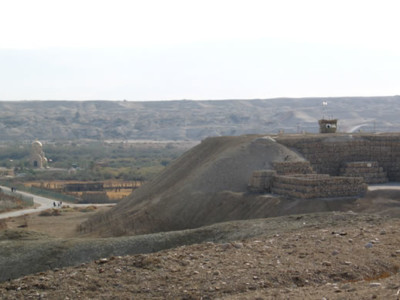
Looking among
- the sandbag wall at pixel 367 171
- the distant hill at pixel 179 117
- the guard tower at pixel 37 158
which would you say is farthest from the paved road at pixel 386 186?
the distant hill at pixel 179 117

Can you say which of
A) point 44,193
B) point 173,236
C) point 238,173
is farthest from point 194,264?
point 44,193

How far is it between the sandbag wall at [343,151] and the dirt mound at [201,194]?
0.97 m

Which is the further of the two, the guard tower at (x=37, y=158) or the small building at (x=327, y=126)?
the guard tower at (x=37, y=158)

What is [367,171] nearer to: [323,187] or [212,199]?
[323,187]

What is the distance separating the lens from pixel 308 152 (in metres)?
30.7

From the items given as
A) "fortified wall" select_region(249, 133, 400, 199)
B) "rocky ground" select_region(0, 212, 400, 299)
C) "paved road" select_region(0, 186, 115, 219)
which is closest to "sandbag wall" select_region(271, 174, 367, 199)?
"fortified wall" select_region(249, 133, 400, 199)

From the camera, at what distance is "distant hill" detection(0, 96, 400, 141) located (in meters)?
126

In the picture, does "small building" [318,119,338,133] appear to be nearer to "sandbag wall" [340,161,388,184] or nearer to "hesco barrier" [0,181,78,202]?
"sandbag wall" [340,161,388,184]

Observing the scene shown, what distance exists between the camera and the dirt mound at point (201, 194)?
26.5m

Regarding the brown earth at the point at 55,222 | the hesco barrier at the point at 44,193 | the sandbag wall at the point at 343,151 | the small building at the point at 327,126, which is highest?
the small building at the point at 327,126

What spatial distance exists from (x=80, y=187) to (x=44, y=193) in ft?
14.0

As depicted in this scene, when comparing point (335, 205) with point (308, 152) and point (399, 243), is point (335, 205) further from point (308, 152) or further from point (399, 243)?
point (399, 243)

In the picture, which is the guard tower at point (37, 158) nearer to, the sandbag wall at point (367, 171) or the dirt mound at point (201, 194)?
the dirt mound at point (201, 194)

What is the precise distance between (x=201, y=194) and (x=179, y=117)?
11975cm
